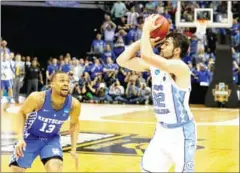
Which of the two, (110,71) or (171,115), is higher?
(171,115)

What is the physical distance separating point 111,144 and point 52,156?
4.51 metres

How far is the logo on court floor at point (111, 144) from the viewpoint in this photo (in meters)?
9.64

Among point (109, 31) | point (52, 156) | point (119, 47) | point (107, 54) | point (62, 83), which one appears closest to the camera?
point (62, 83)

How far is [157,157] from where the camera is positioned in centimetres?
491

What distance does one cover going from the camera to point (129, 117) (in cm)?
1578

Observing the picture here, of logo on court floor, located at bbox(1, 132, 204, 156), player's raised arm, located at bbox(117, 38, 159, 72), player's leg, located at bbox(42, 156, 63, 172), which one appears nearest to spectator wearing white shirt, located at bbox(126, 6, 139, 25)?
logo on court floor, located at bbox(1, 132, 204, 156)

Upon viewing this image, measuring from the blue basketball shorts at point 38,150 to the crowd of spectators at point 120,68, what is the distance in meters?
14.1

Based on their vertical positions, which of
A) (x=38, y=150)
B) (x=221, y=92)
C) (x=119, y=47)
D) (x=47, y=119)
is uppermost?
(x=47, y=119)

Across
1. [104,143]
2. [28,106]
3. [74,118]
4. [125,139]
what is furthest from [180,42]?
[125,139]

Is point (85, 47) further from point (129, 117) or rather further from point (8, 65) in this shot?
point (129, 117)

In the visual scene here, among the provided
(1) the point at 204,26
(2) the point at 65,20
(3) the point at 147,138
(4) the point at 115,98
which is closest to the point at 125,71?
(4) the point at 115,98

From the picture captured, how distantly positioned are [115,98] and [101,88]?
601mm

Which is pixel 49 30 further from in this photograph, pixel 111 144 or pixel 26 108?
pixel 26 108

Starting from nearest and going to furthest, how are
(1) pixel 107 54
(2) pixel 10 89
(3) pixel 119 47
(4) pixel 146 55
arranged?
(4) pixel 146 55 → (2) pixel 10 89 → (1) pixel 107 54 → (3) pixel 119 47
